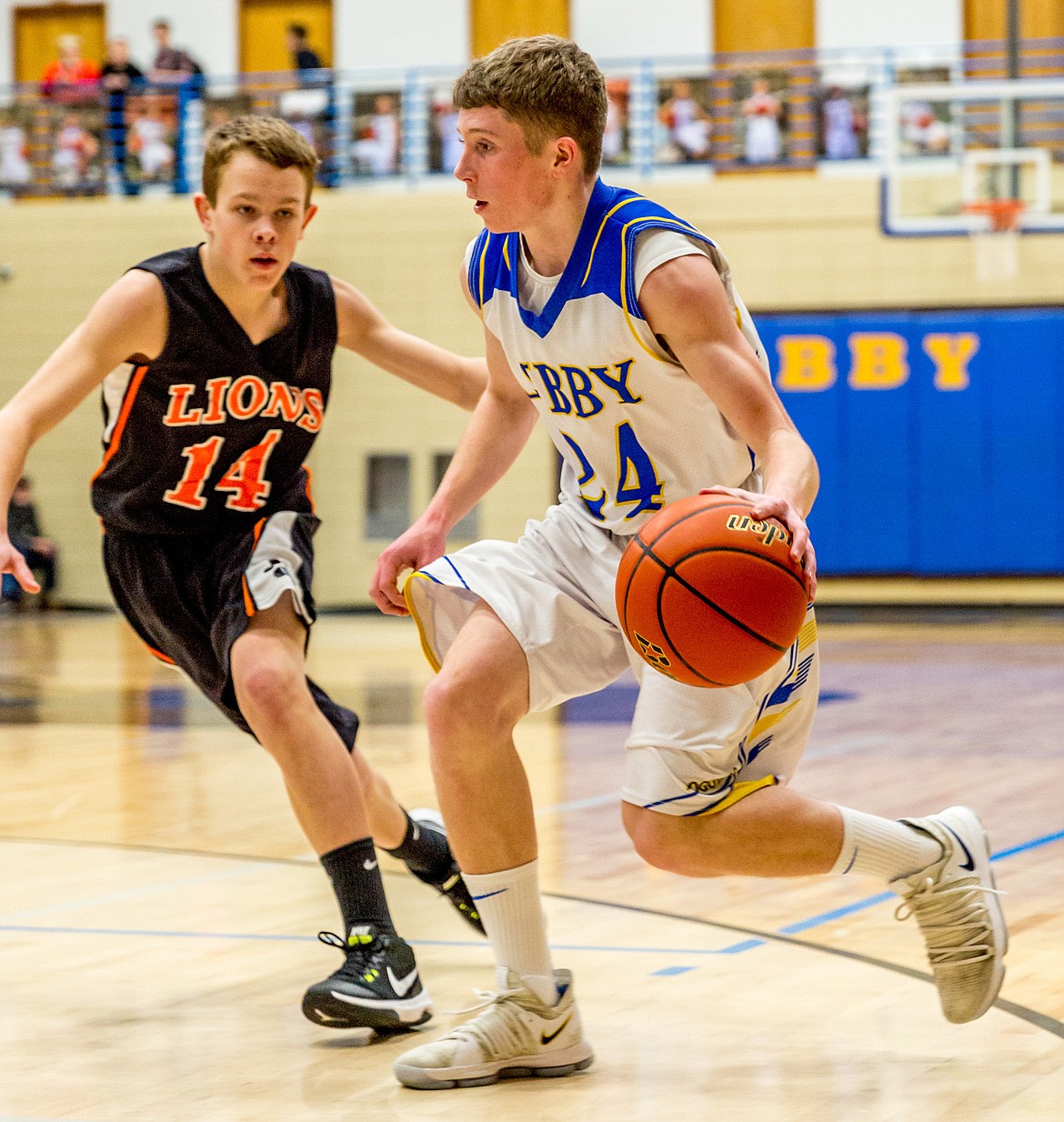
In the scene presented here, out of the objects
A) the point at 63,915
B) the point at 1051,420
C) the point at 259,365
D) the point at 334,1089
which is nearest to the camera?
the point at 334,1089

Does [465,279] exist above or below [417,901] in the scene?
above

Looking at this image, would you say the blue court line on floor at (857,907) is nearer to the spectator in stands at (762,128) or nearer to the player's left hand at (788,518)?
the player's left hand at (788,518)

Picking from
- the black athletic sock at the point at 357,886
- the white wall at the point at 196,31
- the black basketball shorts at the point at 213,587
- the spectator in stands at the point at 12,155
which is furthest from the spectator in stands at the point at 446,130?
the black athletic sock at the point at 357,886

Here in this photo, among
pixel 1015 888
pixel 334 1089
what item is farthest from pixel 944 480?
pixel 334 1089

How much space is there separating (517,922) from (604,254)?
1.13 meters

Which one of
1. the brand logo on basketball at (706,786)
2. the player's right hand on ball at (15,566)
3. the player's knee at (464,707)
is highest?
the player's right hand on ball at (15,566)

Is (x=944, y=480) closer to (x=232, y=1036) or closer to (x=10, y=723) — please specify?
(x=10, y=723)

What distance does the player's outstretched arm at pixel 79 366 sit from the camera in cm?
308

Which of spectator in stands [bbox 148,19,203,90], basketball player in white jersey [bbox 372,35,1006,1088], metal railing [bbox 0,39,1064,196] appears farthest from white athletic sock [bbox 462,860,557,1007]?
spectator in stands [bbox 148,19,203,90]

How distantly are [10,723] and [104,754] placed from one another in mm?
1200

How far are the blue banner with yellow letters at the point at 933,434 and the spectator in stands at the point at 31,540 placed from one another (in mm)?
6671

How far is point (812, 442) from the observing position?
47.0ft

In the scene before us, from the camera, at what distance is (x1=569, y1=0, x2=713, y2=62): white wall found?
16172 mm

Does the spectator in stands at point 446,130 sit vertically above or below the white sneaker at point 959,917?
above
